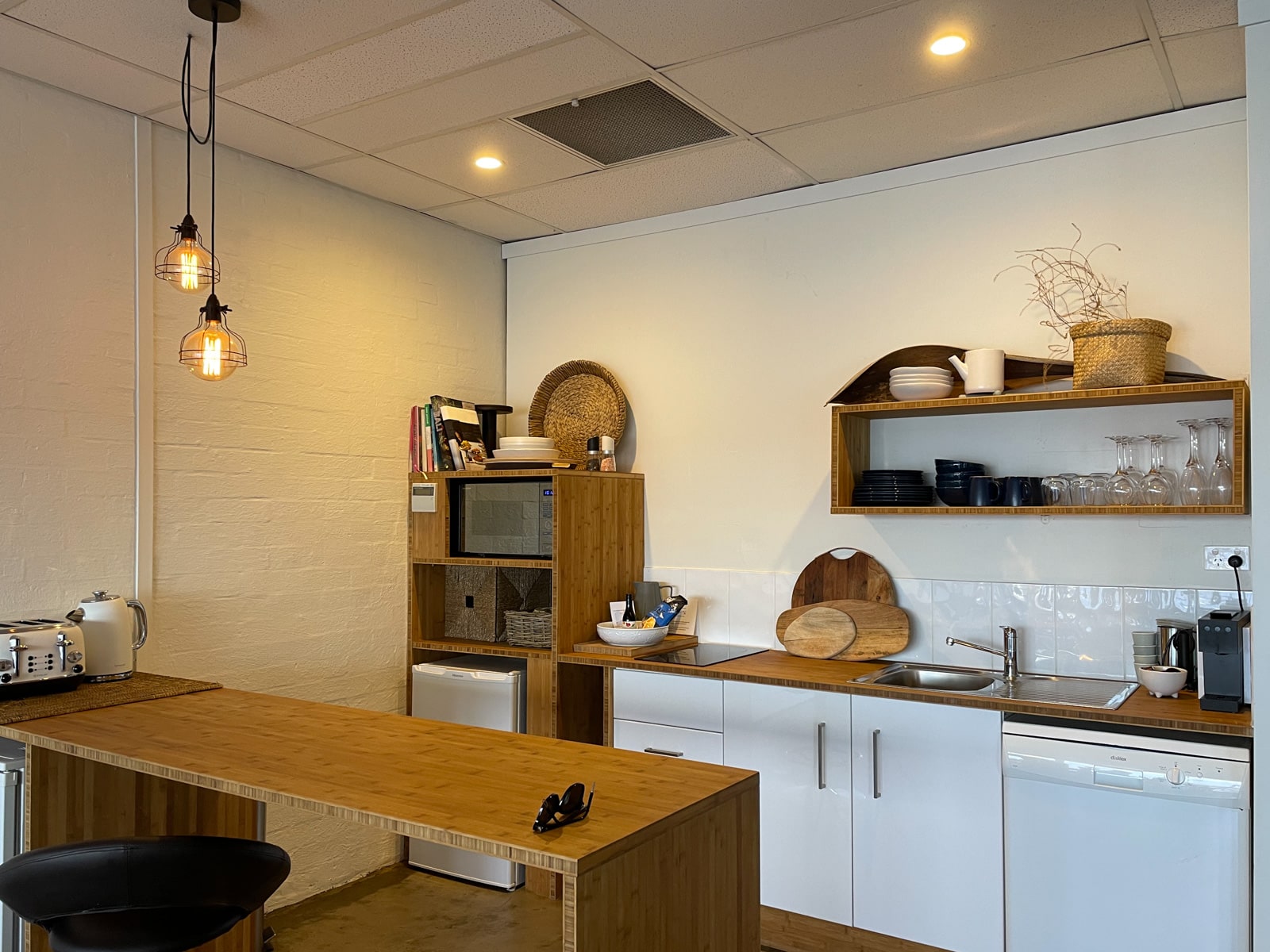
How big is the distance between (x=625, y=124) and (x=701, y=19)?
0.73 m

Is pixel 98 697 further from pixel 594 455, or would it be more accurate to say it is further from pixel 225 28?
pixel 594 455

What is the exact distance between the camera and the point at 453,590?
4.38m

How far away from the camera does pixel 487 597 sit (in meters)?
4.23

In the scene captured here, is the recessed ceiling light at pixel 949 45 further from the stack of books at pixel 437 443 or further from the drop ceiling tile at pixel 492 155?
the stack of books at pixel 437 443

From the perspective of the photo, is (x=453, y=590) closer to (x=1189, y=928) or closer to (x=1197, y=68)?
(x=1189, y=928)

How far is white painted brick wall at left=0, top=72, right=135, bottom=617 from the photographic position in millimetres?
2980

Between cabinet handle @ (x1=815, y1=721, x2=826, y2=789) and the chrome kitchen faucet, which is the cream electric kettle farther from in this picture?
the chrome kitchen faucet

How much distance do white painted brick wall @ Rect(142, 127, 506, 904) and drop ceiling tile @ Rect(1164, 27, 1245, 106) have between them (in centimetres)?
285

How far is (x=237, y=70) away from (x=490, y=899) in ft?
9.76

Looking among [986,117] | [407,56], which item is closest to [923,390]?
[986,117]

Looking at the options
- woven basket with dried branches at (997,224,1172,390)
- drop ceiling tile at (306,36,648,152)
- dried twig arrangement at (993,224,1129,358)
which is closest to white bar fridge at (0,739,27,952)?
drop ceiling tile at (306,36,648,152)

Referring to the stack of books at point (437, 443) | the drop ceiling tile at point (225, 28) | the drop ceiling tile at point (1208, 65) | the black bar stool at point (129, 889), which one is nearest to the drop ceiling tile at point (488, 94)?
the drop ceiling tile at point (225, 28)

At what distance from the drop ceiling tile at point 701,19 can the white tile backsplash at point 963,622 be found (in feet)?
6.32

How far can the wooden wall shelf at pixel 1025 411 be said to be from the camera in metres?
2.93
